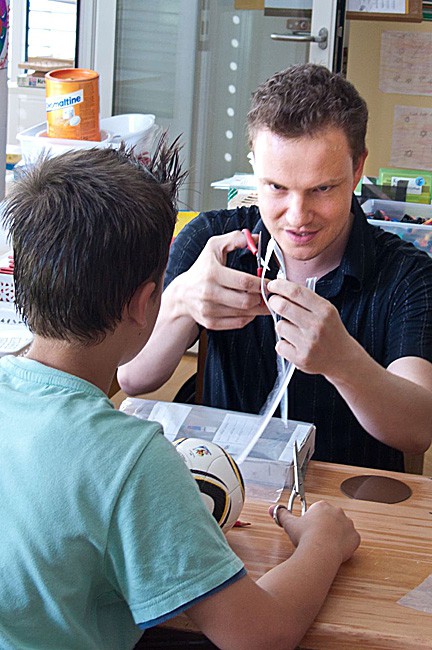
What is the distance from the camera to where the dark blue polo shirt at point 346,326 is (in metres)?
1.59

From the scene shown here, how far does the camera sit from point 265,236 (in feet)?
5.46

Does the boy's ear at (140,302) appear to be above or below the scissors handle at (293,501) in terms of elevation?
above

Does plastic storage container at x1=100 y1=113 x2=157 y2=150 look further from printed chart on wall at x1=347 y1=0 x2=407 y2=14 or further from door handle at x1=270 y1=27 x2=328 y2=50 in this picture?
printed chart on wall at x1=347 y1=0 x2=407 y2=14

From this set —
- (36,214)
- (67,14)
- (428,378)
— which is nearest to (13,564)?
(36,214)

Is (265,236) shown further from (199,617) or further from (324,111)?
(199,617)

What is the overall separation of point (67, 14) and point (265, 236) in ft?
11.6

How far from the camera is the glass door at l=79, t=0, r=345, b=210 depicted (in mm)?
3756

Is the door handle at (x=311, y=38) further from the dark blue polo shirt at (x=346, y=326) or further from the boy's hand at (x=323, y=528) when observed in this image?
the boy's hand at (x=323, y=528)

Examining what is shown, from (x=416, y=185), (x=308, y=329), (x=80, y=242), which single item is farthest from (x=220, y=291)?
(x=416, y=185)

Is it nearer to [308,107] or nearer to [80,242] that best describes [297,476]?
[80,242]

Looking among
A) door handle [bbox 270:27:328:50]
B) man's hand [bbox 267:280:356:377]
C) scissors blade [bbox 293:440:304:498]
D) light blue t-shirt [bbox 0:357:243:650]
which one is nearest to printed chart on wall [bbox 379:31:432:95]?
door handle [bbox 270:27:328:50]

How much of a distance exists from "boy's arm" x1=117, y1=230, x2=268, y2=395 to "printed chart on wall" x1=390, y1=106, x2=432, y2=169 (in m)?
2.79

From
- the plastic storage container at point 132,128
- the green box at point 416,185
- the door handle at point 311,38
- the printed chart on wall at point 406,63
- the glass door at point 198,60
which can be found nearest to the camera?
the plastic storage container at point 132,128

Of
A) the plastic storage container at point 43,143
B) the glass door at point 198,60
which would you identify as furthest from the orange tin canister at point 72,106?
the glass door at point 198,60
